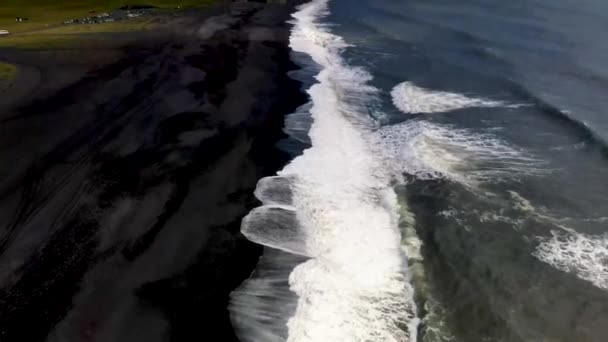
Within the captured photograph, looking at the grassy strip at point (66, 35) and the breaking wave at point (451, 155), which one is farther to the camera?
the grassy strip at point (66, 35)

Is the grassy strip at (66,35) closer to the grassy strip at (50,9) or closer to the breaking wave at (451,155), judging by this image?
the grassy strip at (50,9)

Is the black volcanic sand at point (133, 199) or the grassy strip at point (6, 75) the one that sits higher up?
the grassy strip at point (6, 75)

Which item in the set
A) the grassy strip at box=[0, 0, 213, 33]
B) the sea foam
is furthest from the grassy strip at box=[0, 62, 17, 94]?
the sea foam

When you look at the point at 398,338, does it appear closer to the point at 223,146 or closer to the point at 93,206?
the point at 93,206

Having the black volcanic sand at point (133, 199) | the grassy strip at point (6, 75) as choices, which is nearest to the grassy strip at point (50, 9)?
the grassy strip at point (6, 75)

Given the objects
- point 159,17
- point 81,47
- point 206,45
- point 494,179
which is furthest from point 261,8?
point 494,179

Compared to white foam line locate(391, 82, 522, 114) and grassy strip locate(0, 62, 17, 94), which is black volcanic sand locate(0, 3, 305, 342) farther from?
white foam line locate(391, 82, 522, 114)

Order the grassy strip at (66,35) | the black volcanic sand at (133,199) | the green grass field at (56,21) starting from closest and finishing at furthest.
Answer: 1. the black volcanic sand at (133,199)
2. the grassy strip at (66,35)
3. the green grass field at (56,21)
